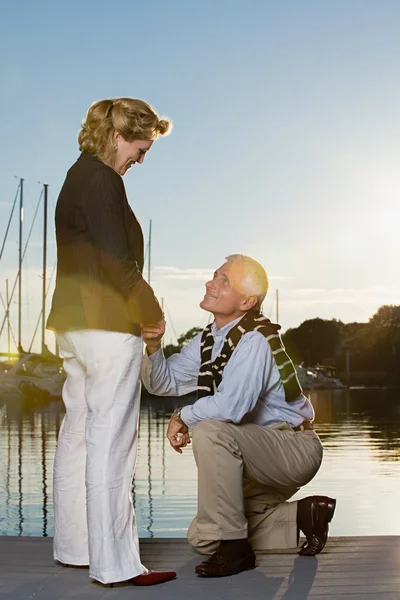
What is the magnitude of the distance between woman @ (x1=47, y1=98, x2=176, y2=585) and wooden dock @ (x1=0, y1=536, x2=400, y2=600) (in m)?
0.13

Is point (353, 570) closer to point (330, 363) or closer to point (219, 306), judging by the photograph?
point (219, 306)

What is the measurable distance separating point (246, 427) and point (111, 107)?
1.37m

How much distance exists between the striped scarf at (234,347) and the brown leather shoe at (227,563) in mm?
653

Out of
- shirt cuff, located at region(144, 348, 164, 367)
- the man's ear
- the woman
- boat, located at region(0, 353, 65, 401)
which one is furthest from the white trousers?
boat, located at region(0, 353, 65, 401)

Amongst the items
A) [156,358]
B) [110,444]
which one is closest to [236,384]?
[156,358]

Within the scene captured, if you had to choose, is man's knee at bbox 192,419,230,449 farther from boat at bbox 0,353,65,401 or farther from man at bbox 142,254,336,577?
boat at bbox 0,353,65,401

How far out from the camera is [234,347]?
4367 millimetres

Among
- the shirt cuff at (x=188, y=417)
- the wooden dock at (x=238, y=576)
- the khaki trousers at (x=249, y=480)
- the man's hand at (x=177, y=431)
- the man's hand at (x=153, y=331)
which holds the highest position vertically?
the man's hand at (x=153, y=331)

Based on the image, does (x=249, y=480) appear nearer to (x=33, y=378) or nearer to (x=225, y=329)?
(x=225, y=329)

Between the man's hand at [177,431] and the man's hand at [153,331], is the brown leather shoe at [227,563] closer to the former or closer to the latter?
the man's hand at [177,431]

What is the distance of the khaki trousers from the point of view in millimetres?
4137

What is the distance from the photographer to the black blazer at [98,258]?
3795 millimetres

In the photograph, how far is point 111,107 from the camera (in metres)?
3.88

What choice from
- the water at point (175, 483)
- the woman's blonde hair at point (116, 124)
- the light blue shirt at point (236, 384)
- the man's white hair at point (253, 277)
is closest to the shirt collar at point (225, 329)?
the light blue shirt at point (236, 384)
